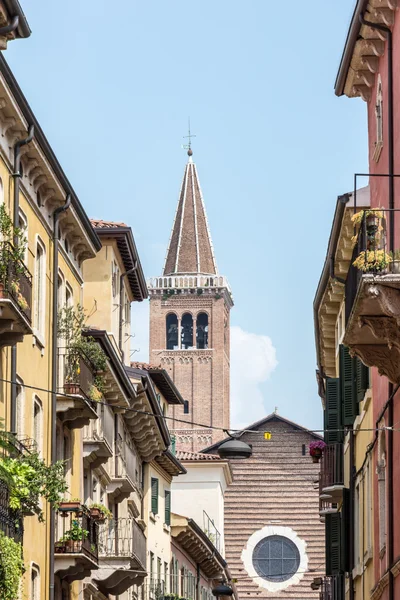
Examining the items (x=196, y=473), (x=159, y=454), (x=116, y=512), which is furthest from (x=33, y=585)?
(x=196, y=473)

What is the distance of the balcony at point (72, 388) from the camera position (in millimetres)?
26672

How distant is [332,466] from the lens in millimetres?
30750

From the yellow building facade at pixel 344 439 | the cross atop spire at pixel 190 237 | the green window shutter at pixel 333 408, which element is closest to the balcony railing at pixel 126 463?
the yellow building facade at pixel 344 439

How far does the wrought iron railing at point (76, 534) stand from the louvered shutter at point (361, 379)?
531 centimetres

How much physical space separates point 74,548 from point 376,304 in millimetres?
12308

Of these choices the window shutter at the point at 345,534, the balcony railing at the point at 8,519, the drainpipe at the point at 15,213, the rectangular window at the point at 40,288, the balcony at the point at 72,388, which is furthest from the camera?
the window shutter at the point at 345,534

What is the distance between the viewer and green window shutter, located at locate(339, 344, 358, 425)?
26.9m

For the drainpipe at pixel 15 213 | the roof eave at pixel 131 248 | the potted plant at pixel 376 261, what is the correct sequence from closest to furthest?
the potted plant at pixel 376 261 → the drainpipe at pixel 15 213 → the roof eave at pixel 131 248

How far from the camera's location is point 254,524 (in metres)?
82.6

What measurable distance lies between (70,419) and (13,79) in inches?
337

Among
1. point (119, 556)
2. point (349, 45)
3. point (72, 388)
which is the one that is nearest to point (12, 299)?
point (349, 45)

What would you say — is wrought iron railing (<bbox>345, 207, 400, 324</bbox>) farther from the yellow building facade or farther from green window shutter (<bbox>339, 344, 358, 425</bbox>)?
green window shutter (<bbox>339, 344, 358, 425</bbox>)

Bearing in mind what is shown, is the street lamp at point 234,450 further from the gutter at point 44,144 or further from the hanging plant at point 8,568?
the gutter at point 44,144

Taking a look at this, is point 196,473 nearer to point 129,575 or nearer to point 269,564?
point 269,564
